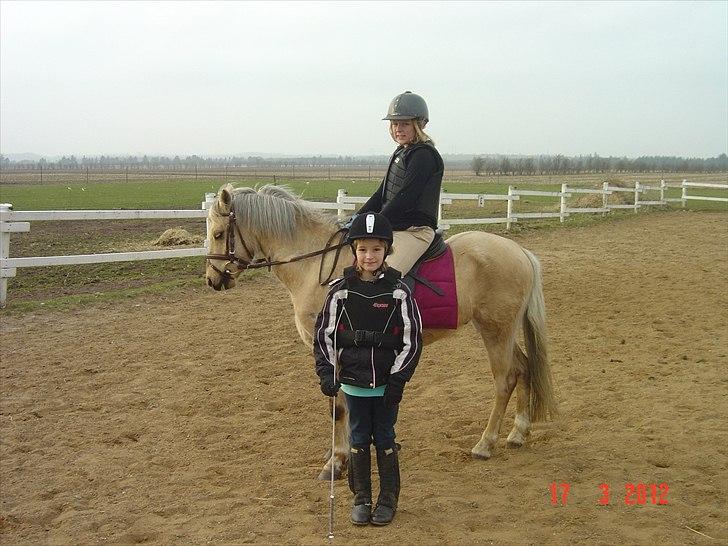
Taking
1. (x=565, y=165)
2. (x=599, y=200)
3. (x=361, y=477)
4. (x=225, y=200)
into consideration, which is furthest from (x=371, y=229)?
(x=565, y=165)

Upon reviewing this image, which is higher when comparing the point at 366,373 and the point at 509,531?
the point at 366,373

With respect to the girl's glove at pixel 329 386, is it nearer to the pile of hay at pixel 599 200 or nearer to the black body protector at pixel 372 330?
the black body protector at pixel 372 330

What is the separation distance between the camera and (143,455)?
16.3 feet

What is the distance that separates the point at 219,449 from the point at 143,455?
59 cm

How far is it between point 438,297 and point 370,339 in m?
1.19

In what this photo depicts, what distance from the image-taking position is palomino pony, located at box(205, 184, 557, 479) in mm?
4805

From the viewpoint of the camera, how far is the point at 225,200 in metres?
4.79

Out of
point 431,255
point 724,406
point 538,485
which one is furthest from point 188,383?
point 724,406

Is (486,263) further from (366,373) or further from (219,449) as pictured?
(219,449)

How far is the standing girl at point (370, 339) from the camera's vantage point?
3.61m

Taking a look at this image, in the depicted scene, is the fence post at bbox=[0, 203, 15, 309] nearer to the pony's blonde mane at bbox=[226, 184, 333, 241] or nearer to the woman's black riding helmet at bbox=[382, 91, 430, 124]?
the pony's blonde mane at bbox=[226, 184, 333, 241]

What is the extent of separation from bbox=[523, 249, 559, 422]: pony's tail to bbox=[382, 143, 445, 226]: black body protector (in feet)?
3.51

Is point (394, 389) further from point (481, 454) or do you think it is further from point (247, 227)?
point (247, 227)
